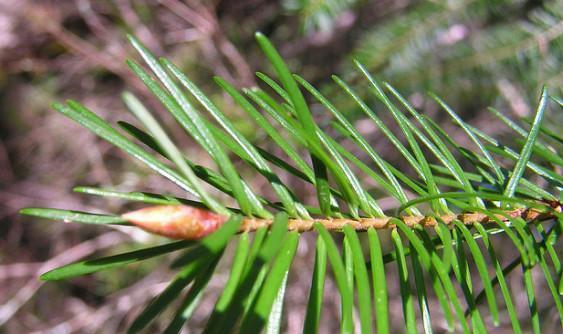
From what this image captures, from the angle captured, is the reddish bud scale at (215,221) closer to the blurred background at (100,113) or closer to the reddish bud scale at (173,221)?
the reddish bud scale at (173,221)

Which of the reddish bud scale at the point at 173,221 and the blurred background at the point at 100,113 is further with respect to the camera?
the blurred background at the point at 100,113

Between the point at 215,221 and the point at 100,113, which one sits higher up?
the point at 100,113

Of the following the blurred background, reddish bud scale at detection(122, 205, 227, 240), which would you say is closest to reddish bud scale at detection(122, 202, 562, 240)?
reddish bud scale at detection(122, 205, 227, 240)

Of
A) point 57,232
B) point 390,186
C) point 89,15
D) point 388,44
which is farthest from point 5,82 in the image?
point 390,186

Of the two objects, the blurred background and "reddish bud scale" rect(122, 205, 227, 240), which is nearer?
"reddish bud scale" rect(122, 205, 227, 240)

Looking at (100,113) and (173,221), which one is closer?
(173,221)

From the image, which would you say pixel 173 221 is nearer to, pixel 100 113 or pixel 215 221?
pixel 215 221

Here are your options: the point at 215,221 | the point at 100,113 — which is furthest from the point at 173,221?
the point at 100,113

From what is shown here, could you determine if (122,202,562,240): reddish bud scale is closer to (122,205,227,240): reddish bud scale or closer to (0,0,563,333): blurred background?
(122,205,227,240): reddish bud scale

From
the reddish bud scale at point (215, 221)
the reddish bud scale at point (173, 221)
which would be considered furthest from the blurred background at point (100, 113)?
the reddish bud scale at point (173, 221)
